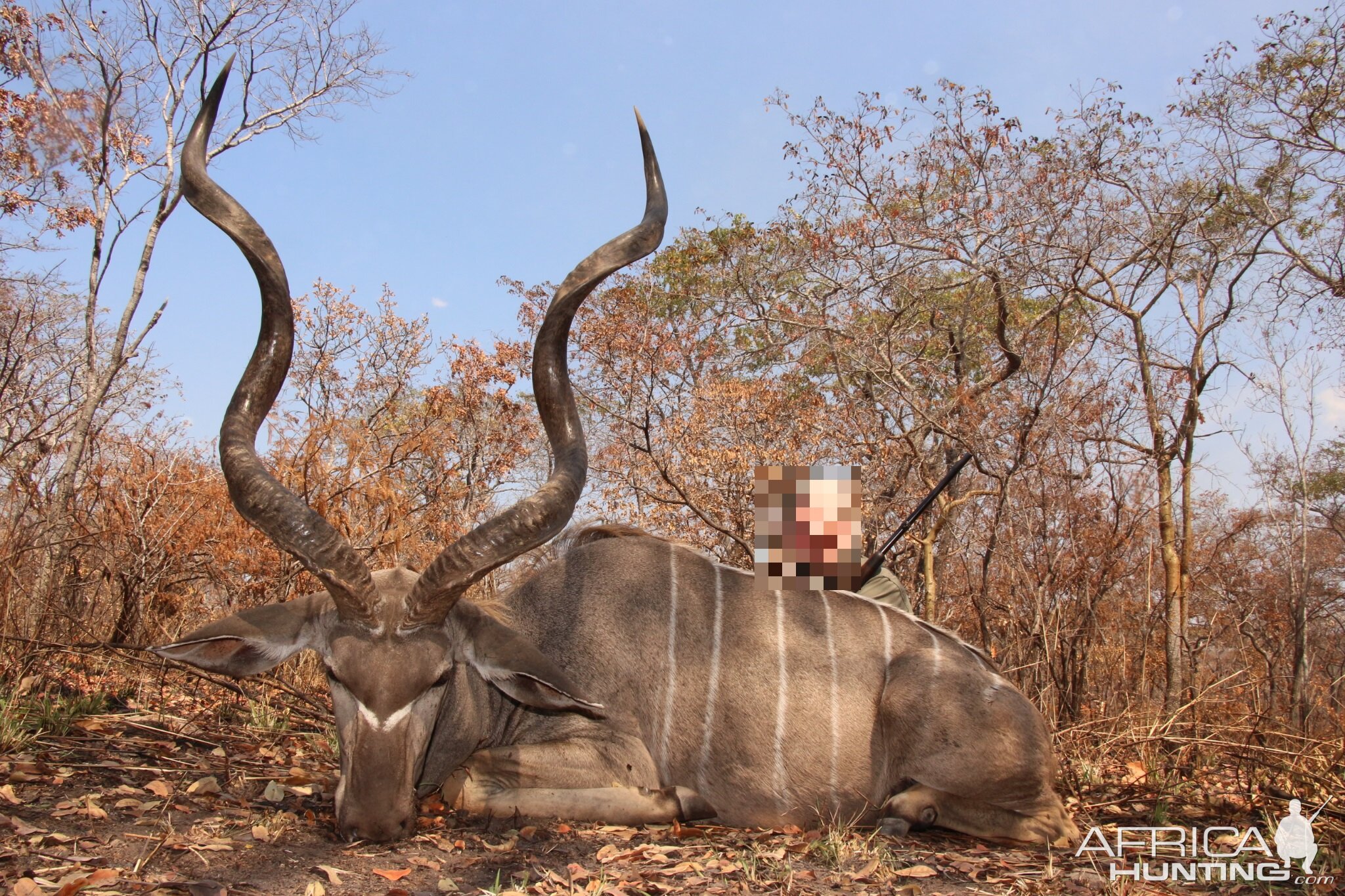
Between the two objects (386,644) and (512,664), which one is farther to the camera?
(512,664)

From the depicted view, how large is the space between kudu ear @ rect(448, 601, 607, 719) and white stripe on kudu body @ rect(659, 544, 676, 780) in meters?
0.42

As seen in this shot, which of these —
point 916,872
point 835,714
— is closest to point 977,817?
point 835,714

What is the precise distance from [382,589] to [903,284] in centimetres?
690

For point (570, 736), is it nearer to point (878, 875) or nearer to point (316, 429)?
point (878, 875)

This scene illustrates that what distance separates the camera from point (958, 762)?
381 cm

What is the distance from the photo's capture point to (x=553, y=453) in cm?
403

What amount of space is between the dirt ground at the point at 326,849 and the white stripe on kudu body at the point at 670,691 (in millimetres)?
337

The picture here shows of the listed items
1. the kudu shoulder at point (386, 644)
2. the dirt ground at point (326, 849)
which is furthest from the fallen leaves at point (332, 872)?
the kudu shoulder at point (386, 644)

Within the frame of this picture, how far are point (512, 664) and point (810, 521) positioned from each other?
2074mm

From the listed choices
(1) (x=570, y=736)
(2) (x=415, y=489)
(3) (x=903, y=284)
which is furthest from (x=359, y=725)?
(3) (x=903, y=284)

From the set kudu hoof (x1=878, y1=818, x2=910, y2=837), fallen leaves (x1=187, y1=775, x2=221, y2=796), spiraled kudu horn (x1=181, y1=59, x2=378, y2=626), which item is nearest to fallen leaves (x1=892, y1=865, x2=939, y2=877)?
kudu hoof (x1=878, y1=818, x2=910, y2=837)

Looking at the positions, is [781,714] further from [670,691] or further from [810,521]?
[810,521]

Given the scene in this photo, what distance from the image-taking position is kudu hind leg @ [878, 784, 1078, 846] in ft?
12.3

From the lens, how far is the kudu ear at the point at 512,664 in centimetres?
345
